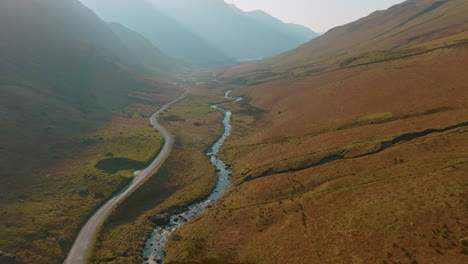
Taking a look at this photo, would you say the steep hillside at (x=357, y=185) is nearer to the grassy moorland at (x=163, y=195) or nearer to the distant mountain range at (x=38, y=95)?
the grassy moorland at (x=163, y=195)

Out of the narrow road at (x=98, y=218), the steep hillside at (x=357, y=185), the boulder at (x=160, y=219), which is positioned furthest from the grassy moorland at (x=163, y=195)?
the steep hillside at (x=357, y=185)

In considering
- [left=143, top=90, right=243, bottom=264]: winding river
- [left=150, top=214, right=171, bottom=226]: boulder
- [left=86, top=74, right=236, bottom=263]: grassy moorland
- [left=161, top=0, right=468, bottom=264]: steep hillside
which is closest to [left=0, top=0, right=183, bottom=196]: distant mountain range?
[left=86, top=74, right=236, bottom=263]: grassy moorland

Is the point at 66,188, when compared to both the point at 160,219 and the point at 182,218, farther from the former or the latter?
the point at 182,218

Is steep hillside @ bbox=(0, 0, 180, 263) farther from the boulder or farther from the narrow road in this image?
the boulder

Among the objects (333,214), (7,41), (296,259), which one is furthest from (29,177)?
(7,41)

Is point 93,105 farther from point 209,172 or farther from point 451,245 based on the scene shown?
point 451,245

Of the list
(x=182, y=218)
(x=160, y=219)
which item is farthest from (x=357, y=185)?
(x=160, y=219)
